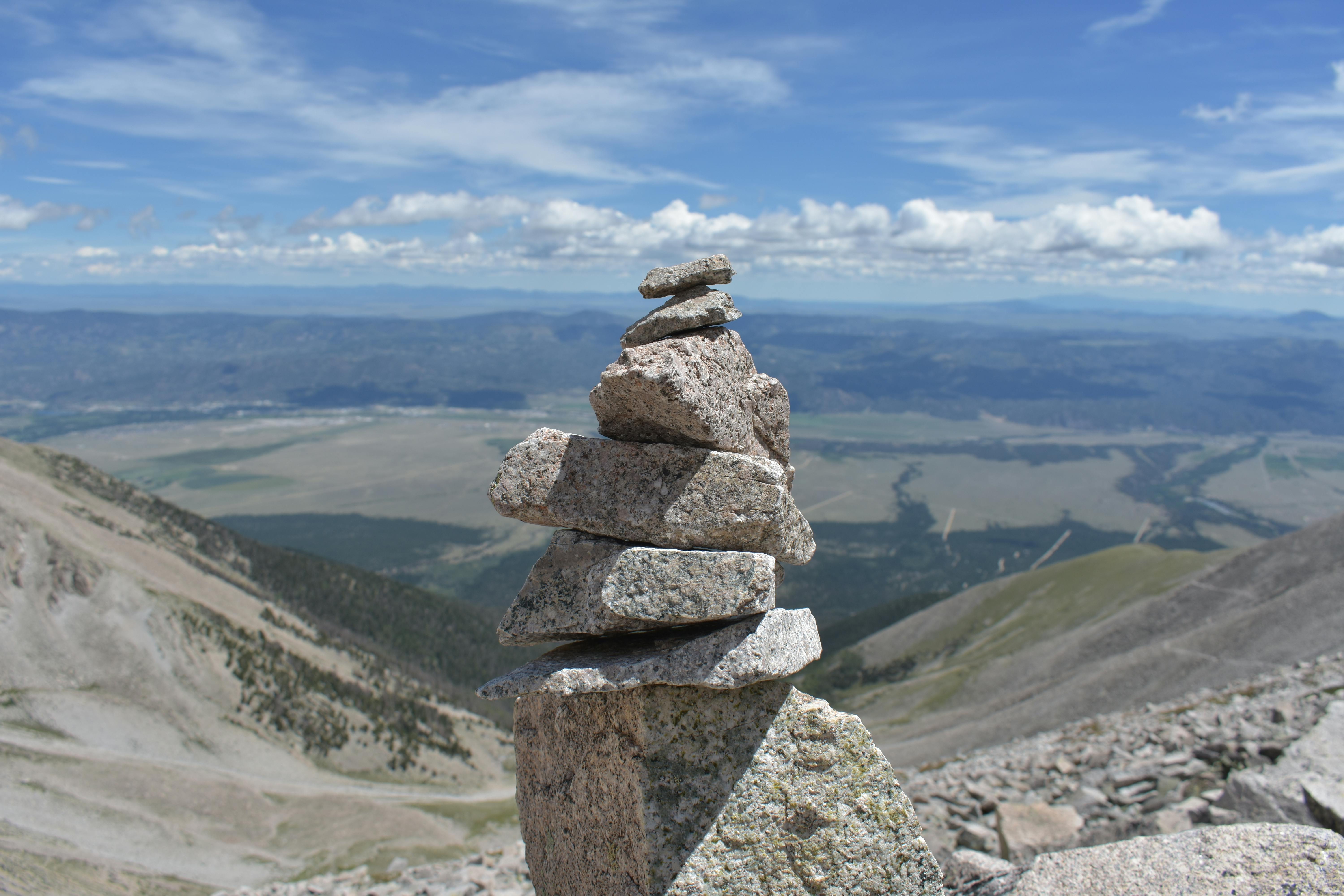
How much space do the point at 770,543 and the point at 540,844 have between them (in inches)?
244

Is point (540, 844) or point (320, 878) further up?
point (540, 844)

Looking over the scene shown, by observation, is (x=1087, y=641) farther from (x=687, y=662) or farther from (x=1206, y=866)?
(x=687, y=662)

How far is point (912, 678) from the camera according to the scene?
327ft

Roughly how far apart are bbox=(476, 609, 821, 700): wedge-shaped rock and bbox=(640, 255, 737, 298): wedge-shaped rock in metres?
5.27

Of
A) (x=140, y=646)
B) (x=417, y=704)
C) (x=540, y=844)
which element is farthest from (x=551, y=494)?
(x=417, y=704)

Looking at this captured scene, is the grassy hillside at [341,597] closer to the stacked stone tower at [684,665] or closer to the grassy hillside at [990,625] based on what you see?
the grassy hillside at [990,625]

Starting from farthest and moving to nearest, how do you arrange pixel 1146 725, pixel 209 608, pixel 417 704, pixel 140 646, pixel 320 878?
pixel 417 704 → pixel 209 608 → pixel 140 646 → pixel 1146 725 → pixel 320 878

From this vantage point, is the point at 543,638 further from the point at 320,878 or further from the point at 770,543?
the point at 320,878

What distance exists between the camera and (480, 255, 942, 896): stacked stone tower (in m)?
10.2

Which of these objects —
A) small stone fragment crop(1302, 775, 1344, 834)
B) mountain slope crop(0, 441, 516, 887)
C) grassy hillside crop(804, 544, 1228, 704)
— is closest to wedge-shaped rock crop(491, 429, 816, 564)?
small stone fragment crop(1302, 775, 1344, 834)

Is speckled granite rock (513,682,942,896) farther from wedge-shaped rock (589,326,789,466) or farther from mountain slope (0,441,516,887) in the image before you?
mountain slope (0,441,516,887)

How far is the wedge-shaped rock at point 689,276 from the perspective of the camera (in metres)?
12.3

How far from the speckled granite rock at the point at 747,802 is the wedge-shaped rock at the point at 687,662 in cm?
45

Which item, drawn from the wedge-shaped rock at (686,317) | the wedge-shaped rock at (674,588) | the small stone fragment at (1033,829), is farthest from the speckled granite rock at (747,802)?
the small stone fragment at (1033,829)
